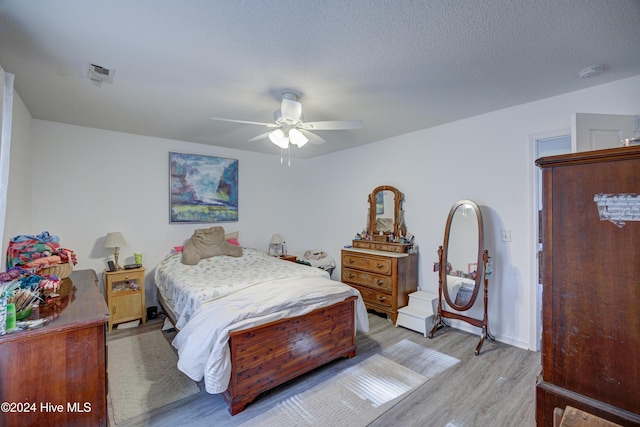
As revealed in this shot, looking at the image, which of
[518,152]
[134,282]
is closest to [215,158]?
[134,282]

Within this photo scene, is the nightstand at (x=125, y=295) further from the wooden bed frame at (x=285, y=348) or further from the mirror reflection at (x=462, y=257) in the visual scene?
the mirror reflection at (x=462, y=257)

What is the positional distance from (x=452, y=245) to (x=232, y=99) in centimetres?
283

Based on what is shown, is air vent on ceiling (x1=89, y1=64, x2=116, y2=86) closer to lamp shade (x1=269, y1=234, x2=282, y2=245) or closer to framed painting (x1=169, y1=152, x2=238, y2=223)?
framed painting (x1=169, y1=152, x2=238, y2=223)

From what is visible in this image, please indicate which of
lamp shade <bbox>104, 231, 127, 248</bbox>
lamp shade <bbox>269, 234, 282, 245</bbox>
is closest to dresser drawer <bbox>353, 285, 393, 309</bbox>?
lamp shade <bbox>269, 234, 282, 245</bbox>

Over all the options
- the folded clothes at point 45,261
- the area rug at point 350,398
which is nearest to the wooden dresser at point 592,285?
Result: the area rug at point 350,398

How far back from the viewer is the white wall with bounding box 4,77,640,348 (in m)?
2.74

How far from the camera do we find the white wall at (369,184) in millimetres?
2736

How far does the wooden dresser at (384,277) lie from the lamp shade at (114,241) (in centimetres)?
294

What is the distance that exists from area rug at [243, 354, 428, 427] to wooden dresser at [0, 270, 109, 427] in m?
0.94

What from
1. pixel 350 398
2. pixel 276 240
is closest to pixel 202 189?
pixel 276 240

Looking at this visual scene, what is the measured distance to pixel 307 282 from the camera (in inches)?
104

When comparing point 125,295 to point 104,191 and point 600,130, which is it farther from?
point 600,130

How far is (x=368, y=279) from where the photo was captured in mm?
3705

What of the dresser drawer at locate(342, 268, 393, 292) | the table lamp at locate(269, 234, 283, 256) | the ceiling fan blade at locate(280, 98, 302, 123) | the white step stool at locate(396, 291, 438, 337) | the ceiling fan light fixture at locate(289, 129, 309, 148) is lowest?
the white step stool at locate(396, 291, 438, 337)
